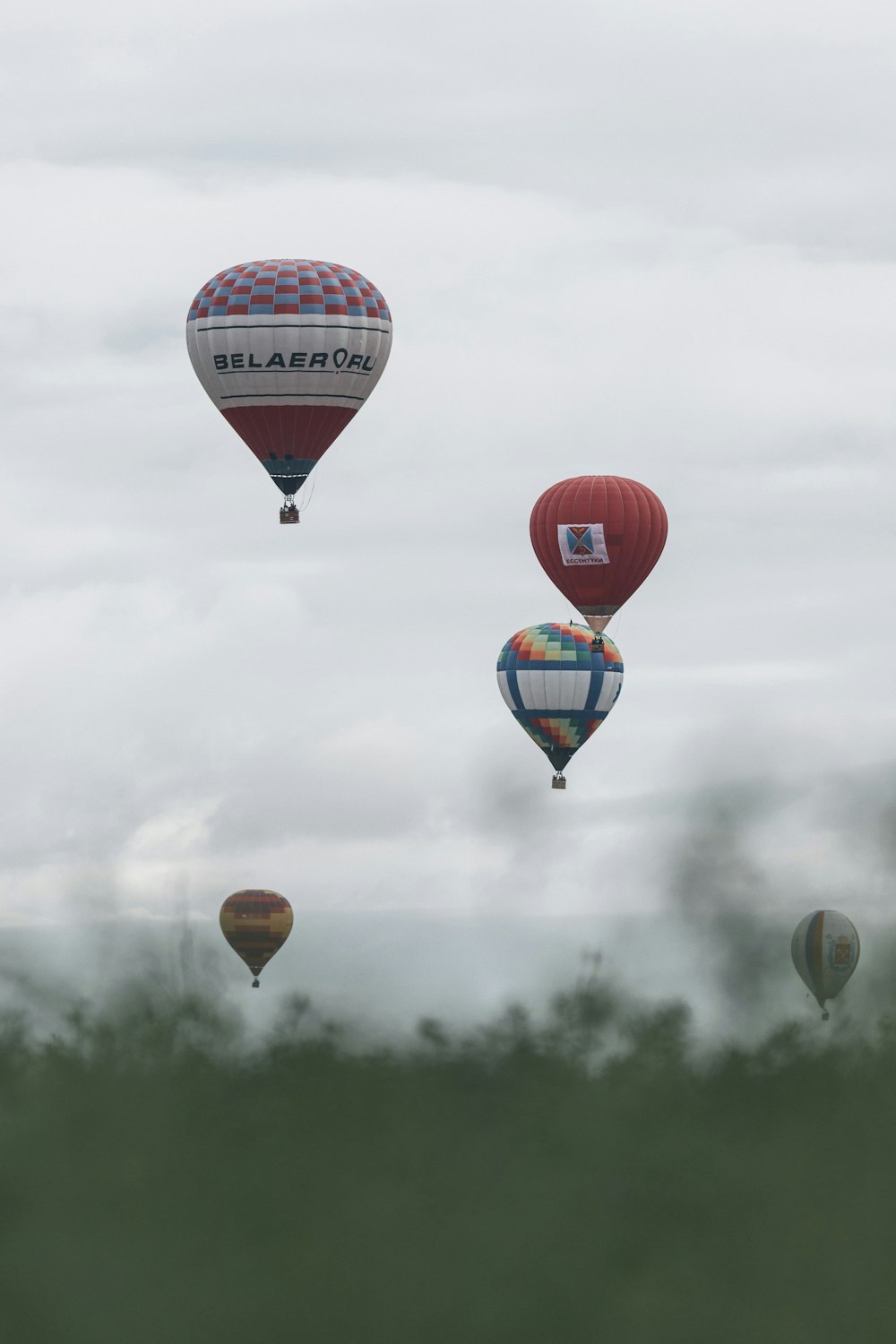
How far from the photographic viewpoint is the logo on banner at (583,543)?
262ft

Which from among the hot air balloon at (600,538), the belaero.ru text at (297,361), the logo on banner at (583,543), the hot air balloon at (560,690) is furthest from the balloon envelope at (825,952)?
the belaero.ru text at (297,361)

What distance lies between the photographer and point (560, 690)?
287 ft

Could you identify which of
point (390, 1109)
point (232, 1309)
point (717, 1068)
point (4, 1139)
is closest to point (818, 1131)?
point (717, 1068)

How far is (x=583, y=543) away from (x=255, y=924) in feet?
68.0

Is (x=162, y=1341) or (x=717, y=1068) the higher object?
(x=717, y=1068)

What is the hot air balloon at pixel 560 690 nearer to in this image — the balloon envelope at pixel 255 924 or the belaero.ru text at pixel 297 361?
Answer: the balloon envelope at pixel 255 924

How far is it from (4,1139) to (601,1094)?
15951 mm

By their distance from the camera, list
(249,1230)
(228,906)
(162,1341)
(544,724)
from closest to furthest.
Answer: (162,1341), (249,1230), (544,724), (228,906)

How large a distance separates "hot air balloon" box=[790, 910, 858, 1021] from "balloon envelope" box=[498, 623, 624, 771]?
9.50 meters

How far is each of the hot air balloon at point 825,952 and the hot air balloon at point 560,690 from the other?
9447 mm

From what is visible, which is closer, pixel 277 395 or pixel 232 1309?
pixel 232 1309

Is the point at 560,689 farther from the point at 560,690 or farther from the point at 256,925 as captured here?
the point at 256,925

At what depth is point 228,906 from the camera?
310 feet

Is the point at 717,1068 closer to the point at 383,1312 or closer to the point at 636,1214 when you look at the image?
the point at 636,1214
